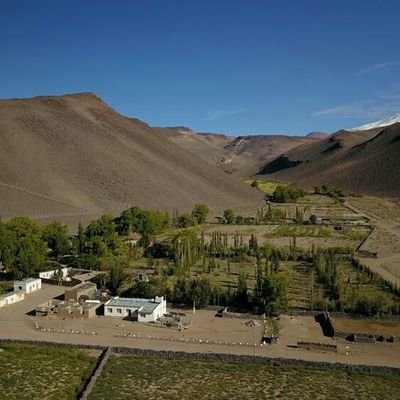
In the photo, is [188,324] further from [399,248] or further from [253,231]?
[253,231]

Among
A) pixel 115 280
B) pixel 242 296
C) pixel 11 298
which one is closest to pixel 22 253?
pixel 11 298

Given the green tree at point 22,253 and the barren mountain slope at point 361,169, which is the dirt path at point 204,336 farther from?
the barren mountain slope at point 361,169

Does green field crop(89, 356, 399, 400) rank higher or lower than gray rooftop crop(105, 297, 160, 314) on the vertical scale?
lower

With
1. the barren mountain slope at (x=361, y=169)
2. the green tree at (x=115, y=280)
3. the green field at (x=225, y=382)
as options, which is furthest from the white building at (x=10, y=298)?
the barren mountain slope at (x=361, y=169)

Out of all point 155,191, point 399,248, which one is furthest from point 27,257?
point 155,191

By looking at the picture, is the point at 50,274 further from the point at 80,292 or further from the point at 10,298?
the point at 80,292

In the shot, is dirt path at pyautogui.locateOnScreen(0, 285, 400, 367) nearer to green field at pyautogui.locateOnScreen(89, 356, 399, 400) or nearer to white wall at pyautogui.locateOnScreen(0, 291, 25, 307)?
green field at pyautogui.locateOnScreen(89, 356, 399, 400)

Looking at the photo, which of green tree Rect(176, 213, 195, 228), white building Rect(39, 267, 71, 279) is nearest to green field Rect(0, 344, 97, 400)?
white building Rect(39, 267, 71, 279)
